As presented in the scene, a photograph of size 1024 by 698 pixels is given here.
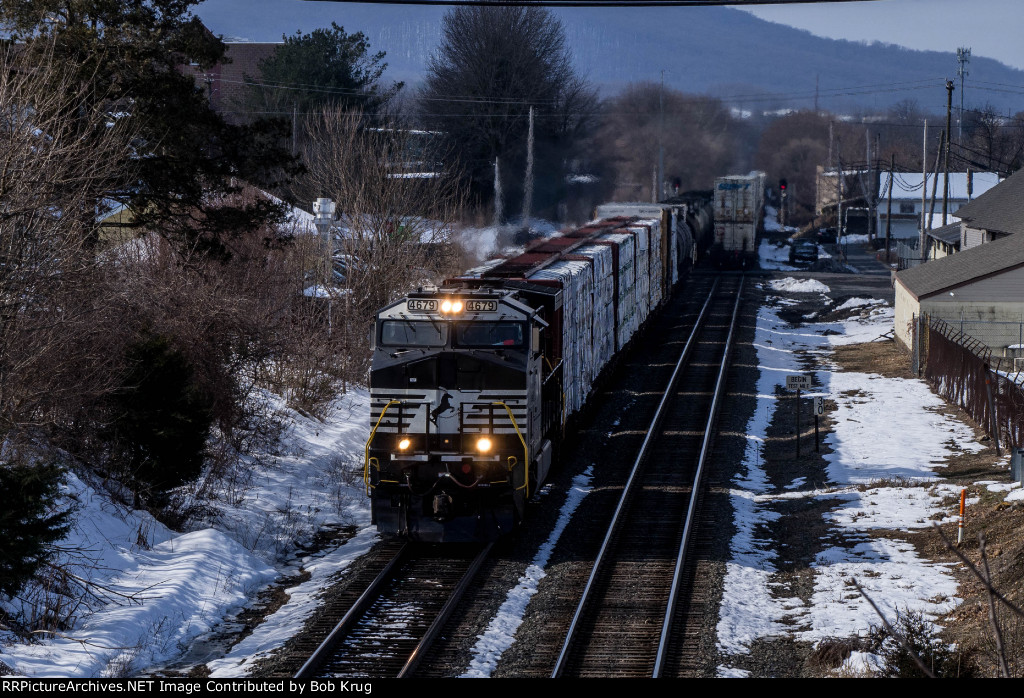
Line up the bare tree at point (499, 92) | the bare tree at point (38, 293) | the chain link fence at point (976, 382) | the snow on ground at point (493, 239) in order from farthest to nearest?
the bare tree at point (499, 92) < the snow on ground at point (493, 239) < the chain link fence at point (976, 382) < the bare tree at point (38, 293)

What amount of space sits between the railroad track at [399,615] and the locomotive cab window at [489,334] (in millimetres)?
3128

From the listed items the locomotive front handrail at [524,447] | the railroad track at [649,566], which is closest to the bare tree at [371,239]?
the railroad track at [649,566]

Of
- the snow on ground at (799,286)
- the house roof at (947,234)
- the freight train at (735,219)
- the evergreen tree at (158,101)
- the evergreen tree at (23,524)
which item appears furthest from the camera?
the freight train at (735,219)

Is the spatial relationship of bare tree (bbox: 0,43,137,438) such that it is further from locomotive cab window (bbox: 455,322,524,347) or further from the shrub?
the shrub

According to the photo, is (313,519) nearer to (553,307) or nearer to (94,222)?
(553,307)

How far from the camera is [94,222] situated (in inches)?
783

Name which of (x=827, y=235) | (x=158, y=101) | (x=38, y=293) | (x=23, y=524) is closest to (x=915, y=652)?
(x=23, y=524)

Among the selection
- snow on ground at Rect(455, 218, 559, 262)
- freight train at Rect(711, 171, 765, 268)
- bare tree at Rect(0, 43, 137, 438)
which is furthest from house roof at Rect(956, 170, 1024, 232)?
bare tree at Rect(0, 43, 137, 438)

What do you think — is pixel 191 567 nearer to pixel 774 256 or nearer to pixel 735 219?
pixel 735 219

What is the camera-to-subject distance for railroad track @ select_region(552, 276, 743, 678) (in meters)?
11.8

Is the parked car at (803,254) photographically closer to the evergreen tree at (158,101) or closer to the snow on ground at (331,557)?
the snow on ground at (331,557)

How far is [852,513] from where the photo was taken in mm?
17781

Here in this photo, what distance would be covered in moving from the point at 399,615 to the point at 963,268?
94.2 feet

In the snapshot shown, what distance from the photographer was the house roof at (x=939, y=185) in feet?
270
